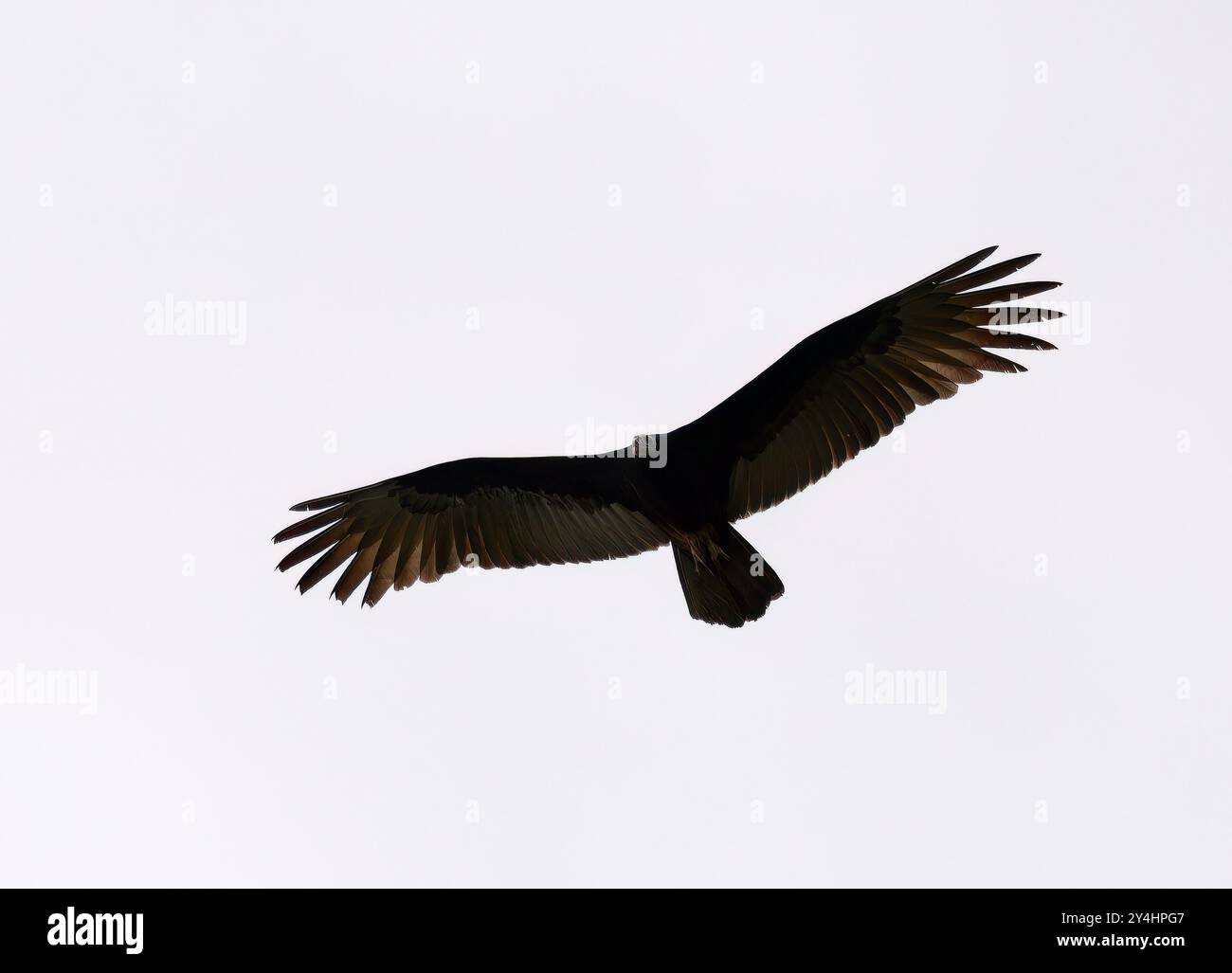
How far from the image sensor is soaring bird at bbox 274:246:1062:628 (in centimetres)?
1061

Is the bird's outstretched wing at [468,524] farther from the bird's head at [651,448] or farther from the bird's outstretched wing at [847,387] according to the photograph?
the bird's outstretched wing at [847,387]

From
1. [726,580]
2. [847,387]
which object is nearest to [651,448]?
[726,580]

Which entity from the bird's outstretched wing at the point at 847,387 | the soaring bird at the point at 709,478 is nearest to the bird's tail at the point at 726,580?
the soaring bird at the point at 709,478

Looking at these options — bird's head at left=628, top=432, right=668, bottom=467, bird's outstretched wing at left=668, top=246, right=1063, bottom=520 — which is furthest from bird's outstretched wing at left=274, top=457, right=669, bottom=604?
bird's outstretched wing at left=668, top=246, right=1063, bottom=520

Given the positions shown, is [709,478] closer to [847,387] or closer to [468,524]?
[847,387]

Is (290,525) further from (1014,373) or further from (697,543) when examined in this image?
(1014,373)

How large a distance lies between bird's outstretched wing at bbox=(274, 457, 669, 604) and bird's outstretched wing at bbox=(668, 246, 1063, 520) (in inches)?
34.6

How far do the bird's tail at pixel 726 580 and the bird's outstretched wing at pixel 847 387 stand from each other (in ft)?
1.34

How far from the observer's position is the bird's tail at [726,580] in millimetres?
10594

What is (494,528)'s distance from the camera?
1177 centimetres

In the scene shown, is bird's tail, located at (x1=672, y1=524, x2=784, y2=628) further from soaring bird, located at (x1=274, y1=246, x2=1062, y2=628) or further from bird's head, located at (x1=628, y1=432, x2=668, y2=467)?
bird's head, located at (x1=628, y1=432, x2=668, y2=467)

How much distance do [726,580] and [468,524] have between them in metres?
2.47
